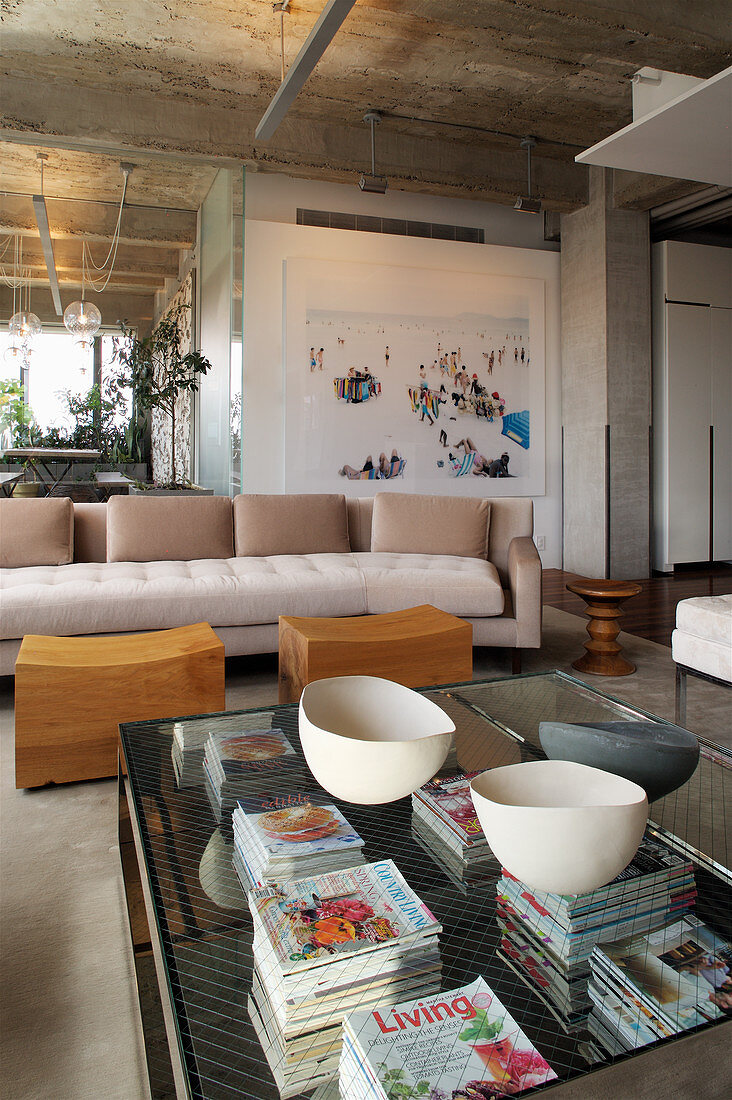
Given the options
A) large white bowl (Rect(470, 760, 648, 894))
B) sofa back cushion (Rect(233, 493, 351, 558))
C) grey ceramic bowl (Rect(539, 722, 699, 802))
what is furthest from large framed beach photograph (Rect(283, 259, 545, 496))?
large white bowl (Rect(470, 760, 648, 894))

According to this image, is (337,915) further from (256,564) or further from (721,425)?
(721,425)

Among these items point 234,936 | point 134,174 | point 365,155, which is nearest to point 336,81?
point 365,155

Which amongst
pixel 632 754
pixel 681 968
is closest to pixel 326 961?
pixel 681 968

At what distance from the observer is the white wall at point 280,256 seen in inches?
222

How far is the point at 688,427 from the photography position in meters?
6.39

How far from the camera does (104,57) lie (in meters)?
4.40

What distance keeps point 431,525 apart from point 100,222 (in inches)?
194

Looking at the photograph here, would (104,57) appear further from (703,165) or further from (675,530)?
(675,530)

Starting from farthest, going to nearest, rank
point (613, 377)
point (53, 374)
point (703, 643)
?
point (53, 374) < point (613, 377) < point (703, 643)

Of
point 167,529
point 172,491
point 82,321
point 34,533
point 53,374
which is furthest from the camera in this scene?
point 82,321

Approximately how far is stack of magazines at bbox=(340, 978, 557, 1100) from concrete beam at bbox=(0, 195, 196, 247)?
7.14 metres

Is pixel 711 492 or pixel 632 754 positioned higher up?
pixel 711 492

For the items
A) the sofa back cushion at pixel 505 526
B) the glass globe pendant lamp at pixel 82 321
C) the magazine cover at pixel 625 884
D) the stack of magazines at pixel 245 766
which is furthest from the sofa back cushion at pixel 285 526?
the glass globe pendant lamp at pixel 82 321

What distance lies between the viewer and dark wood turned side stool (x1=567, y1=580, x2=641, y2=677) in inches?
136
